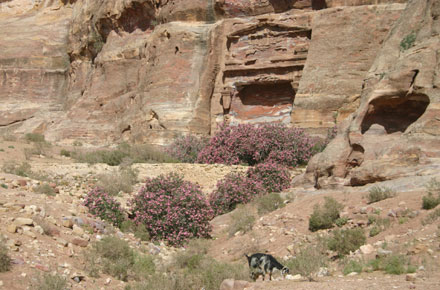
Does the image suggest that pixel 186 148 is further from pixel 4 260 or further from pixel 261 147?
pixel 4 260

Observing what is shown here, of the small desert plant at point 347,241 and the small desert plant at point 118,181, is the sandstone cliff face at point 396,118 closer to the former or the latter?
the small desert plant at point 347,241

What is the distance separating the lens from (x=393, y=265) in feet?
20.9

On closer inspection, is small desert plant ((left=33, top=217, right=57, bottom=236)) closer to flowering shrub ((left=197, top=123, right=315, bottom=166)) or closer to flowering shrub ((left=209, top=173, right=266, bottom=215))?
flowering shrub ((left=209, top=173, right=266, bottom=215))

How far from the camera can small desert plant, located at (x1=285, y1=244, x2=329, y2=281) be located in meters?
7.01

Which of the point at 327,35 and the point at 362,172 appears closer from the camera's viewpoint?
the point at 362,172

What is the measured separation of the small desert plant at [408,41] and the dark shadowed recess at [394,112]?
1322 mm

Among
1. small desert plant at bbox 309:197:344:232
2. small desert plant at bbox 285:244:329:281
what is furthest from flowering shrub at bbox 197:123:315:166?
small desert plant at bbox 285:244:329:281

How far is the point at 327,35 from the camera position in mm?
20109

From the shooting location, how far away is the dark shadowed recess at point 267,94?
22094 millimetres

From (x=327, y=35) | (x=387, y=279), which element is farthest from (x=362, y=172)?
(x=327, y=35)

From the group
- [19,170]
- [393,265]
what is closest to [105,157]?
[19,170]

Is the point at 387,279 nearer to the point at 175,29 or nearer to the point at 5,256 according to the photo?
the point at 5,256

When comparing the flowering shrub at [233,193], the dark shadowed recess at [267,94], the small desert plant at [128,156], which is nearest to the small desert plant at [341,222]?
the flowering shrub at [233,193]

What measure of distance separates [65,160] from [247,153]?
684 centimetres
